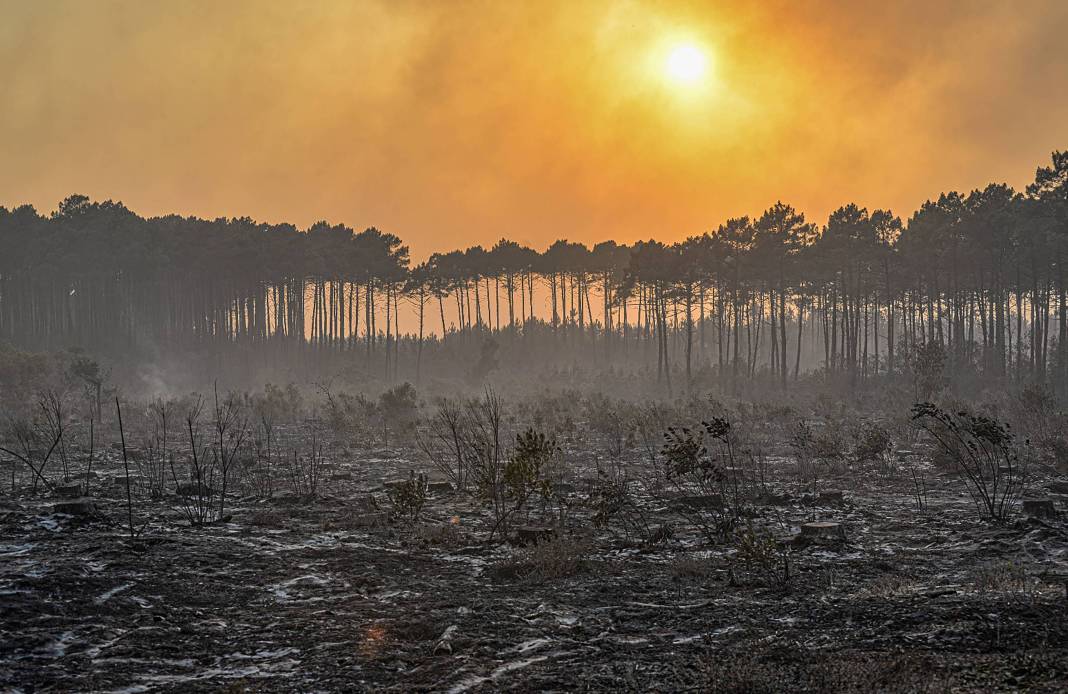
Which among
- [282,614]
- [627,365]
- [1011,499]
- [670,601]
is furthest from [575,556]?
[627,365]

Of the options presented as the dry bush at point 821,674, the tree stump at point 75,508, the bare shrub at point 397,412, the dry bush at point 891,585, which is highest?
the dry bush at point 821,674

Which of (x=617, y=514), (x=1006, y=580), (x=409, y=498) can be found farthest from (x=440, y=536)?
(x=1006, y=580)

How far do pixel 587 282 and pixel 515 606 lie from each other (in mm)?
69609

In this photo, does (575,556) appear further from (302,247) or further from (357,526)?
(302,247)

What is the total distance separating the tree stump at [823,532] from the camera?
970 cm

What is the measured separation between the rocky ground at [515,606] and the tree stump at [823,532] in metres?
0.13

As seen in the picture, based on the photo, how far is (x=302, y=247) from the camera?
6519 cm

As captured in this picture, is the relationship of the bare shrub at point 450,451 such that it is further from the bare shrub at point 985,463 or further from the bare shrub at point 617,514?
the bare shrub at point 985,463

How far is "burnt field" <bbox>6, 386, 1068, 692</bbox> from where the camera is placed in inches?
207

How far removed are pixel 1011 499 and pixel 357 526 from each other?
10828 millimetres

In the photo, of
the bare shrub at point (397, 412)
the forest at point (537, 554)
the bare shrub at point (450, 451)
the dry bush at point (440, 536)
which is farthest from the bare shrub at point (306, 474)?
the bare shrub at point (397, 412)

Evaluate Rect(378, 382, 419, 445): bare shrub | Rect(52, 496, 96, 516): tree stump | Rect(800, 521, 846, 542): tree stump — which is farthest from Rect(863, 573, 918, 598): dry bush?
Rect(378, 382, 419, 445): bare shrub

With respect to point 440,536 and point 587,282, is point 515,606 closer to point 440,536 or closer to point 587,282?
point 440,536

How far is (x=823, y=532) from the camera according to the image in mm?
9867
